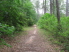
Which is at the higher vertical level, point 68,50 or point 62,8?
point 62,8

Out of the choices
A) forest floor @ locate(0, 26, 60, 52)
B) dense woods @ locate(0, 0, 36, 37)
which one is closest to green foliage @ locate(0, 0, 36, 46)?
dense woods @ locate(0, 0, 36, 37)

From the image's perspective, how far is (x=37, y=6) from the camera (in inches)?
2085

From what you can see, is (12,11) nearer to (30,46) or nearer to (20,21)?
(30,46)

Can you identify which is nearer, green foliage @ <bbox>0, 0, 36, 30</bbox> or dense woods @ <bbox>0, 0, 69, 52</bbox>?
dense woods @ <bbox>0, 0, 69, 52</bbox>

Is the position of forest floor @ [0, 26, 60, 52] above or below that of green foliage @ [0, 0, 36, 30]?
below

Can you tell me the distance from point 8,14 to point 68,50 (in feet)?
21.6

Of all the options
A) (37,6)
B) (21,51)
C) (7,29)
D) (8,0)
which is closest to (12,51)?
(21,51)

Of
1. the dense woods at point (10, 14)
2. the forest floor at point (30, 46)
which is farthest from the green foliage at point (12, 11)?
the forest floor at point (30, 46)

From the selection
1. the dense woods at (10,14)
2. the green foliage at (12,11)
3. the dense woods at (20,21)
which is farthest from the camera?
the green foliage at (12,11)

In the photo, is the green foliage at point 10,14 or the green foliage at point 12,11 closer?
the green foliage at point 10,14

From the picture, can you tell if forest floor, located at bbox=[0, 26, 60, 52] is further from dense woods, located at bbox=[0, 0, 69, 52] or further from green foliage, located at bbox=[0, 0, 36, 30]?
Answer: green foliage, located at bbox=[0, 0, 36, 30]

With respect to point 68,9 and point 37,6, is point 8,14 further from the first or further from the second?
point 37,6

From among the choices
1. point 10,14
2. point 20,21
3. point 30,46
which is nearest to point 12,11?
point 10,14

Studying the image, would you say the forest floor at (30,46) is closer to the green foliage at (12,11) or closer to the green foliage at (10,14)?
the green foliage at (10,14)
